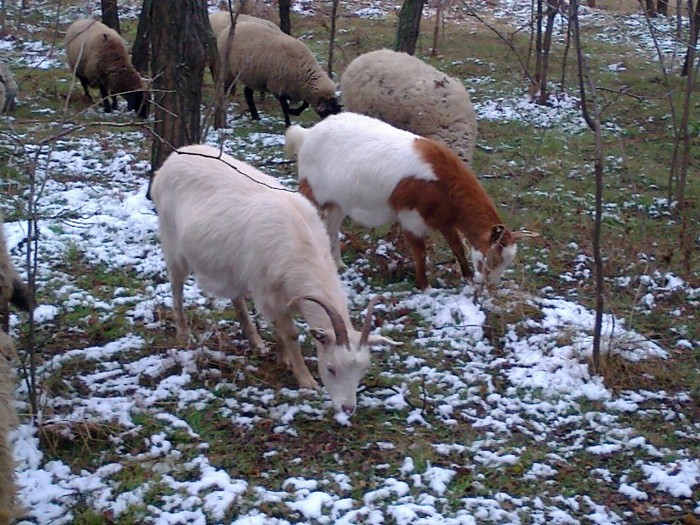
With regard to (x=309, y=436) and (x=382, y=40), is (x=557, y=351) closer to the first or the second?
(x=309, y=436)

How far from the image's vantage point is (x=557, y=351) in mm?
5617

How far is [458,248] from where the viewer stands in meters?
6.96

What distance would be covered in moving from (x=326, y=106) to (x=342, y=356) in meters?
9.13

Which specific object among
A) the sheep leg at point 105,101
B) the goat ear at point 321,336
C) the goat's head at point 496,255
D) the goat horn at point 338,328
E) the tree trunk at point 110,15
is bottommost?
the sheep leg at point 105,101

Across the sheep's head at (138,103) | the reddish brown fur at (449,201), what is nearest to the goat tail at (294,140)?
the reddish brown fur at (449,201)

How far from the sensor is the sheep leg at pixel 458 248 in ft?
22.6

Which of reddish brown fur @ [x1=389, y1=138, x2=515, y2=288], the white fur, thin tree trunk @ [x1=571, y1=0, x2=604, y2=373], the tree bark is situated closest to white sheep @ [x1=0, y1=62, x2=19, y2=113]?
the white fur

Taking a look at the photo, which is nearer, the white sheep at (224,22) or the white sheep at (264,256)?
the white sheep at (264,256)

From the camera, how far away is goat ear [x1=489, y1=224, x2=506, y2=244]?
253 inches

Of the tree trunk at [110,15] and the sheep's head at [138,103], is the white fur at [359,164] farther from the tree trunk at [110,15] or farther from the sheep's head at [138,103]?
the tree trunk at [110,15]

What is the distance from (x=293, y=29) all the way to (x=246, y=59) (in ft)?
28.7

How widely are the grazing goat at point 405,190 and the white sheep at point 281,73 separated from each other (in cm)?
559

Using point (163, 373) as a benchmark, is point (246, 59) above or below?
above

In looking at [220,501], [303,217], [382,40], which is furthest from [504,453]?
[382,40]
